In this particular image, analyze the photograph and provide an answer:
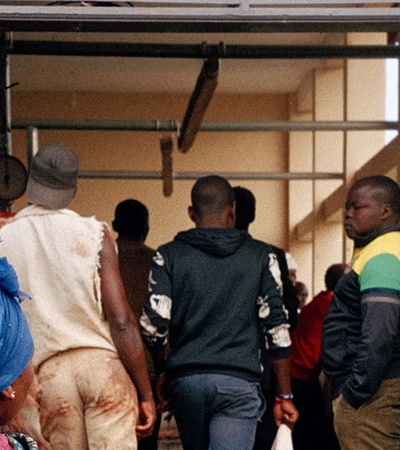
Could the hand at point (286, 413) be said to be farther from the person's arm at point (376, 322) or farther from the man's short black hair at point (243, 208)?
the man's short black hair at point (243, 208)

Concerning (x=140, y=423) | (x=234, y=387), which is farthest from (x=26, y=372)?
(x=234, y=387)

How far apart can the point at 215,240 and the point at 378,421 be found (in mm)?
1048

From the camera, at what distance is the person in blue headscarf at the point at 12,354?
2211 millimetres

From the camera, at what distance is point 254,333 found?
4746 mm

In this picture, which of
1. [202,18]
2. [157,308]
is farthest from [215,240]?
[202,18]

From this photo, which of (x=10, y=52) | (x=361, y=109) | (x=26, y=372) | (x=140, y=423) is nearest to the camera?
(x=26, y=372)

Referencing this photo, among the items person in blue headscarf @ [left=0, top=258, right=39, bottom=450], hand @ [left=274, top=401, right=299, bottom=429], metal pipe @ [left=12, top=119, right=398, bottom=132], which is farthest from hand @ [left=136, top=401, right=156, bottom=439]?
metal pipe @ [left=12, top=119, right=398, bottom=132]

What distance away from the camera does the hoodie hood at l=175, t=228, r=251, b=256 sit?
4.72 meters

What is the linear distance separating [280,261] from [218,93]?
10254mm

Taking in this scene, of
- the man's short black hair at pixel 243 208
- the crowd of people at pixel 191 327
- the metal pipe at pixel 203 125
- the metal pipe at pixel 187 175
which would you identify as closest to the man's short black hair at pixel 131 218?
the man's short black hair at pixel 243 208

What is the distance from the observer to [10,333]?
222 centimetres

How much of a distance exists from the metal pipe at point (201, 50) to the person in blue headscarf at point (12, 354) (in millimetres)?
4591

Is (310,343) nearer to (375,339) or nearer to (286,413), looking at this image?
(286,413)

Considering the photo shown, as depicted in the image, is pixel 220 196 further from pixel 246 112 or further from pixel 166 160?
pixel 246 112
